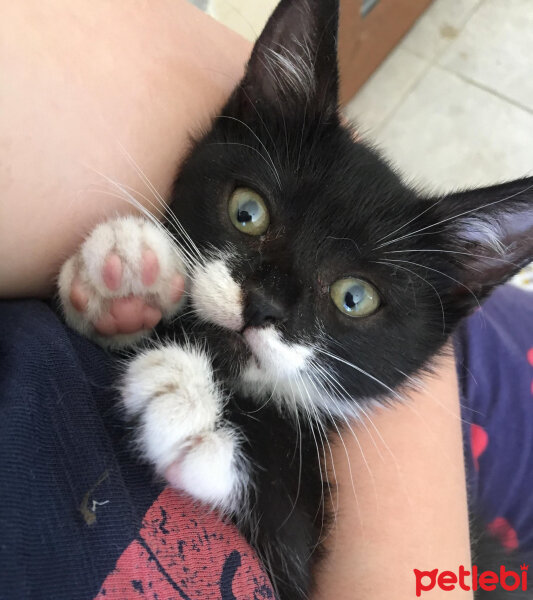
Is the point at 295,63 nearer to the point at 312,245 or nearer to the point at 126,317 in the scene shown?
the point at 312,245

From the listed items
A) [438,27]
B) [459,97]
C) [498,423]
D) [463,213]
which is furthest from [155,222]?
[438,27]

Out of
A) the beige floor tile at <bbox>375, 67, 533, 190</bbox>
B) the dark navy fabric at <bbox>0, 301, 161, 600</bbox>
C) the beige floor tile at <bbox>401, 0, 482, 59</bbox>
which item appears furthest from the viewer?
the beige floor tile at <bbox>401, 0, 482, 59</bbox>

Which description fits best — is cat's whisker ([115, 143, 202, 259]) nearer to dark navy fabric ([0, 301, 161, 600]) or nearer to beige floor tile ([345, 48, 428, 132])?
dark navy fabric ([0, 301, 161, 600])

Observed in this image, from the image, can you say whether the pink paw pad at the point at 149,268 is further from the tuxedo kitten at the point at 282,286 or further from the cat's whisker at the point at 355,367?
the cat's whisker at the point at 355,367

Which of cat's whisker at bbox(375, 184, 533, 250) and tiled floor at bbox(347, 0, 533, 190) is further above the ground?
tiled floor at bbox(347, 0, 533, 190)

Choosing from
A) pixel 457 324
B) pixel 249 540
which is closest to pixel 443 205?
pixel 457 324

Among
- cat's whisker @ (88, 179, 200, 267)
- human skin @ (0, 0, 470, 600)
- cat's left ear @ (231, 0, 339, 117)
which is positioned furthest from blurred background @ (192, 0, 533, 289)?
cat's whisker @ (88, 179, 200, 267)

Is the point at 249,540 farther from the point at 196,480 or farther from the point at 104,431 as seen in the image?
the point at 104,431
